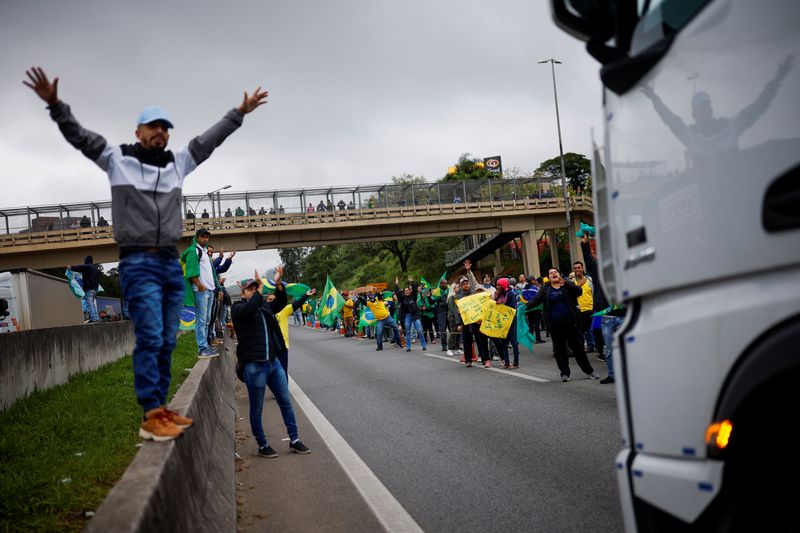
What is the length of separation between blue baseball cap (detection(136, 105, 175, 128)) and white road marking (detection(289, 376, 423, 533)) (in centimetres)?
305

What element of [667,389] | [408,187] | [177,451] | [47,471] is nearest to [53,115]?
[177,451]

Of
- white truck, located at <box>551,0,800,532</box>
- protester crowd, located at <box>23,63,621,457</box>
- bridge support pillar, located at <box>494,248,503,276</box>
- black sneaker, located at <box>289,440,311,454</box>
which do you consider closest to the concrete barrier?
protester crowd, located at <box>23,63,621,457</box>

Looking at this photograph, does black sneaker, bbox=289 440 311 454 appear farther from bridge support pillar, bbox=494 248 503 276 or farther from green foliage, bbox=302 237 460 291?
bridge support pillar, bbox=494 248 503 276

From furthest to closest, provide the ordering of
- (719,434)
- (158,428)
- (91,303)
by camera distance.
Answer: (91,303) < (158,428) < (719,434)

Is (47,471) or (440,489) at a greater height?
(47,471)

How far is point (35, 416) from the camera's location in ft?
24.0

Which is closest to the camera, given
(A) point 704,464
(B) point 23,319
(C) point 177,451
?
(A) point 704,464

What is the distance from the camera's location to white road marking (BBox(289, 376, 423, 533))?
15.8 feet

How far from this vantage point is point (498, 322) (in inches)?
556

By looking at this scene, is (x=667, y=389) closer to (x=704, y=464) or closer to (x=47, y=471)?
(x=704, y=464)

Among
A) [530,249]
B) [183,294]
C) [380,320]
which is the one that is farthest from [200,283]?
[530,249]

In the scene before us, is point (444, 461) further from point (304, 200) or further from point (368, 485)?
point (304, 200)

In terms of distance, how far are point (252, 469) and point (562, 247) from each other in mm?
67400

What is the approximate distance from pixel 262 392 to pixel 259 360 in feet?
1.17
